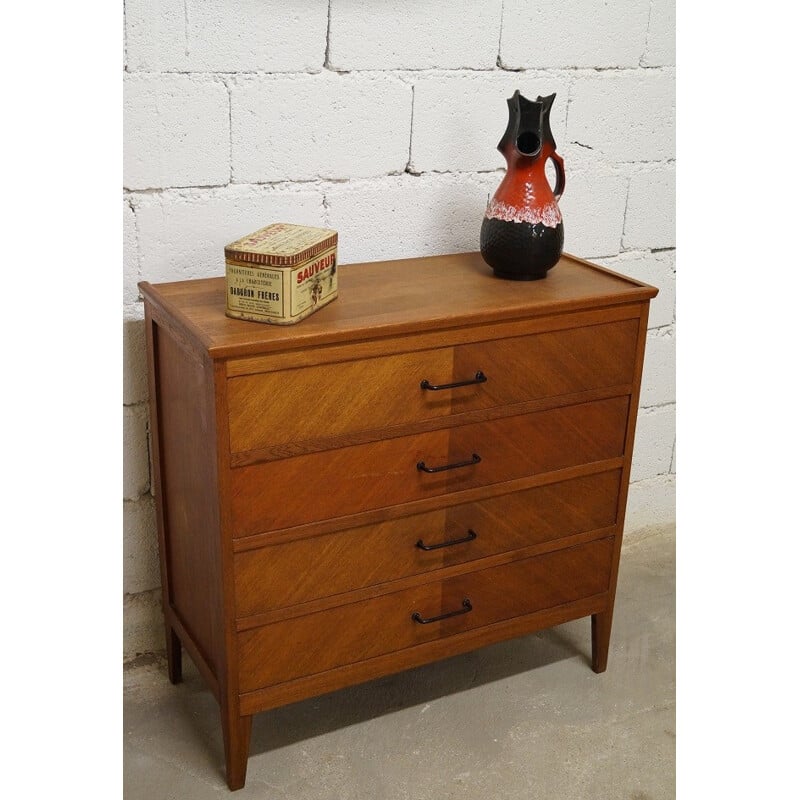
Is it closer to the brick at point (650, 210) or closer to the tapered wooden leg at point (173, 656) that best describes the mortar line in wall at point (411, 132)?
the brick at point (650, 210)

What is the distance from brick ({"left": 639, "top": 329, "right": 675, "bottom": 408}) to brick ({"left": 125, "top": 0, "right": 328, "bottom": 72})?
1.22 meters

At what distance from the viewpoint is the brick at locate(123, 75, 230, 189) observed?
1.90m

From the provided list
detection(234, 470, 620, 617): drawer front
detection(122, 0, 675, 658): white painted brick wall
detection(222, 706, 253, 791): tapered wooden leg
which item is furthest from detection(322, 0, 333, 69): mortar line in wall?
detection(222, 706, 253, 791): tapered wooden leg

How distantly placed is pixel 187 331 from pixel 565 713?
3.85 ft

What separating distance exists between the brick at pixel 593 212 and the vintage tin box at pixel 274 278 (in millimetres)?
862

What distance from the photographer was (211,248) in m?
2.05

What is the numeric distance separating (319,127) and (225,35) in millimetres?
262

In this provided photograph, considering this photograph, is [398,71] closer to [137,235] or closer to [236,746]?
[137,235]

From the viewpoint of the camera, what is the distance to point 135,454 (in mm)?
2146

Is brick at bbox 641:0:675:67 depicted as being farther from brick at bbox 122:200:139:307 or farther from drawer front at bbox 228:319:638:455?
brick at bbox 122:200:139:307

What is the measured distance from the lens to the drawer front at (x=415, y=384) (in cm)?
169

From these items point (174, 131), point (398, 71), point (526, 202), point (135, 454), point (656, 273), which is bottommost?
point (135, 454)

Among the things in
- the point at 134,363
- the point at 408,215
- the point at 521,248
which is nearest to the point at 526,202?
the point at 521,248

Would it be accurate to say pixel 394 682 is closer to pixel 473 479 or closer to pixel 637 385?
pixel 473 479
